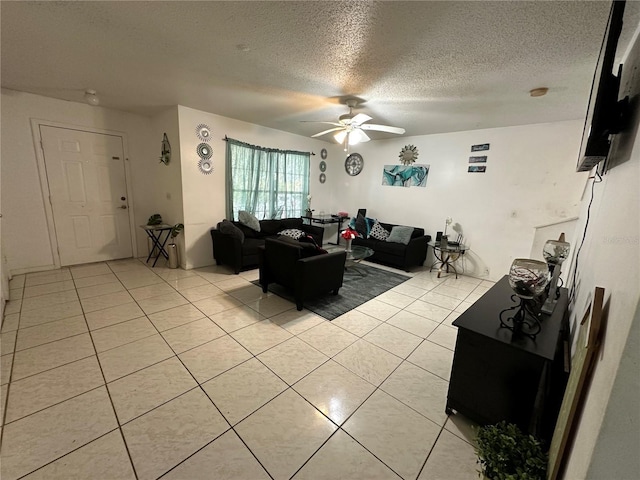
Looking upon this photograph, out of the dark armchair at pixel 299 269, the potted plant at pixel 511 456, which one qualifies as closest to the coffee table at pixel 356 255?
the dark armchair at pixel 299 269

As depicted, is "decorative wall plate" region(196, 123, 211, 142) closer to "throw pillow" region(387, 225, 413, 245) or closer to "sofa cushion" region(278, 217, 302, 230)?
"sofa cushion" region(278, 217, 302, 230)

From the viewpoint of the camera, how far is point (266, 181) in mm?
4938

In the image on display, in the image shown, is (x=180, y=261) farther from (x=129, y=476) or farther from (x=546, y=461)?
(x=546, y=461)

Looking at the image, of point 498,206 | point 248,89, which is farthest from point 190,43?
point 498,206

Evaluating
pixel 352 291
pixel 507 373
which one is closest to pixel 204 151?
pixel 352 291

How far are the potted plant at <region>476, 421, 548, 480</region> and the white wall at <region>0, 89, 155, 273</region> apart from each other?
5278 millimetres

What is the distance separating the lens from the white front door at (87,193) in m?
3.71

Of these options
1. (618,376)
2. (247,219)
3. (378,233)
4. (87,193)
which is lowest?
(378,233)

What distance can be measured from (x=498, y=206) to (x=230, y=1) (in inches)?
170

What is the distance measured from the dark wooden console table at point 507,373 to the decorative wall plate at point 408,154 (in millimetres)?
3892

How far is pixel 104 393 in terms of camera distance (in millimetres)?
1708

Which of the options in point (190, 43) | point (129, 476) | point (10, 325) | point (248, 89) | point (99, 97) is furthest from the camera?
point (99, 97)

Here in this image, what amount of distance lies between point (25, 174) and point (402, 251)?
5.56m

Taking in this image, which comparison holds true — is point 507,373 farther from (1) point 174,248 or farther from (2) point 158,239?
(2) point 158,239
